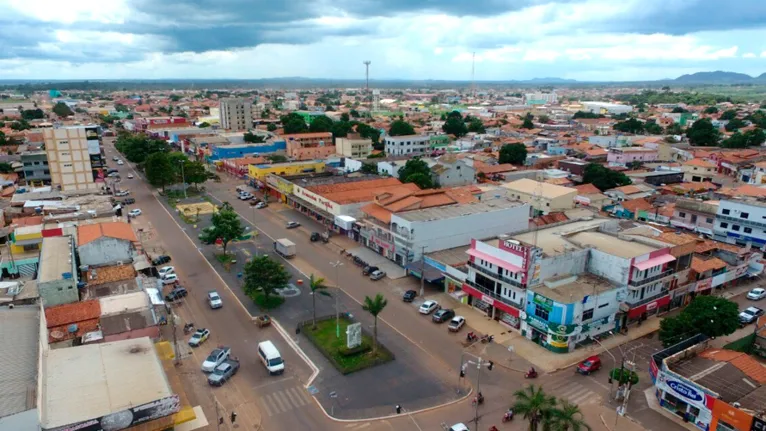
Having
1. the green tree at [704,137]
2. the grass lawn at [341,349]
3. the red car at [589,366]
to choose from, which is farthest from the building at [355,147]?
the green tree at [704,137]

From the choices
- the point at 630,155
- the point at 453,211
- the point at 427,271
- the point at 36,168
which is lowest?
the point at 427,271

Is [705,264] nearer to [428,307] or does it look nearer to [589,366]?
[589,366]

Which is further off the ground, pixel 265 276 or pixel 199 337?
pixel 265 276

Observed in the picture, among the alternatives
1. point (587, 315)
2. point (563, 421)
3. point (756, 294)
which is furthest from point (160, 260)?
point (756, 294)

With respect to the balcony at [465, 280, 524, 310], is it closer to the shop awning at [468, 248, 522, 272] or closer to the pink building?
the shop awning at [468, 248, 522, 272]

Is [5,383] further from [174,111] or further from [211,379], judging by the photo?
[174,111]
